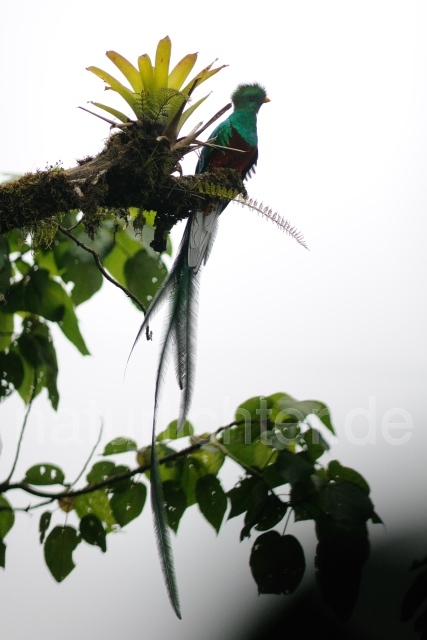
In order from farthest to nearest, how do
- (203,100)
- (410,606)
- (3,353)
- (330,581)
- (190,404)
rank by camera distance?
(3,353)
(203,100)
(190,404)
(330,581)
(410,606)

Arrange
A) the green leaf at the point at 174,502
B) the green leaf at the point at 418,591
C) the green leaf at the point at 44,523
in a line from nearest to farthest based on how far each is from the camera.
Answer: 1. the green leaf at the point at 418,591
2. the green leaf at the point at 174,502
3. the green leaf at the point at 44,523

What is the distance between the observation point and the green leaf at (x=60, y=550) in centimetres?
166

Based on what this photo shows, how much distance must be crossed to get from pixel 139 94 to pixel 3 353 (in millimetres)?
849

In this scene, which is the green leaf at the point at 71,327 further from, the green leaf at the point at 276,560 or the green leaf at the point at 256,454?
the green leaf at the point at 276,560

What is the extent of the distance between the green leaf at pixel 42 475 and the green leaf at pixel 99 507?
9 cm

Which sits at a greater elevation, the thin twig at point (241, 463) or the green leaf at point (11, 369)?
the green leaf at point (11, 369)

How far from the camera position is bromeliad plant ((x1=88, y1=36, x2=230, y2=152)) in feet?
5.40

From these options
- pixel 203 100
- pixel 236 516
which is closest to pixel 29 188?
pixel 203 100

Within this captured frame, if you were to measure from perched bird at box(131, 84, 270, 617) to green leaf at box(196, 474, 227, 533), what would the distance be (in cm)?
12

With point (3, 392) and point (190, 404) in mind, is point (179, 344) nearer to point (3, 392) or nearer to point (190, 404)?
point (190, 404)

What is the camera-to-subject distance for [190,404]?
158 cm

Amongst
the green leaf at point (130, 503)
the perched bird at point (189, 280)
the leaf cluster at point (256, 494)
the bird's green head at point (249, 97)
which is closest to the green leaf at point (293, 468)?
the leaf cluster at point (256, 494)

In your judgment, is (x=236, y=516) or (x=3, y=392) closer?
(x=236, y=516)

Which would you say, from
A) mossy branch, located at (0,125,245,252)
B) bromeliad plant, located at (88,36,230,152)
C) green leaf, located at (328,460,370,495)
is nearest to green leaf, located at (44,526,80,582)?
green leaf, located at (328,460,370,495)
